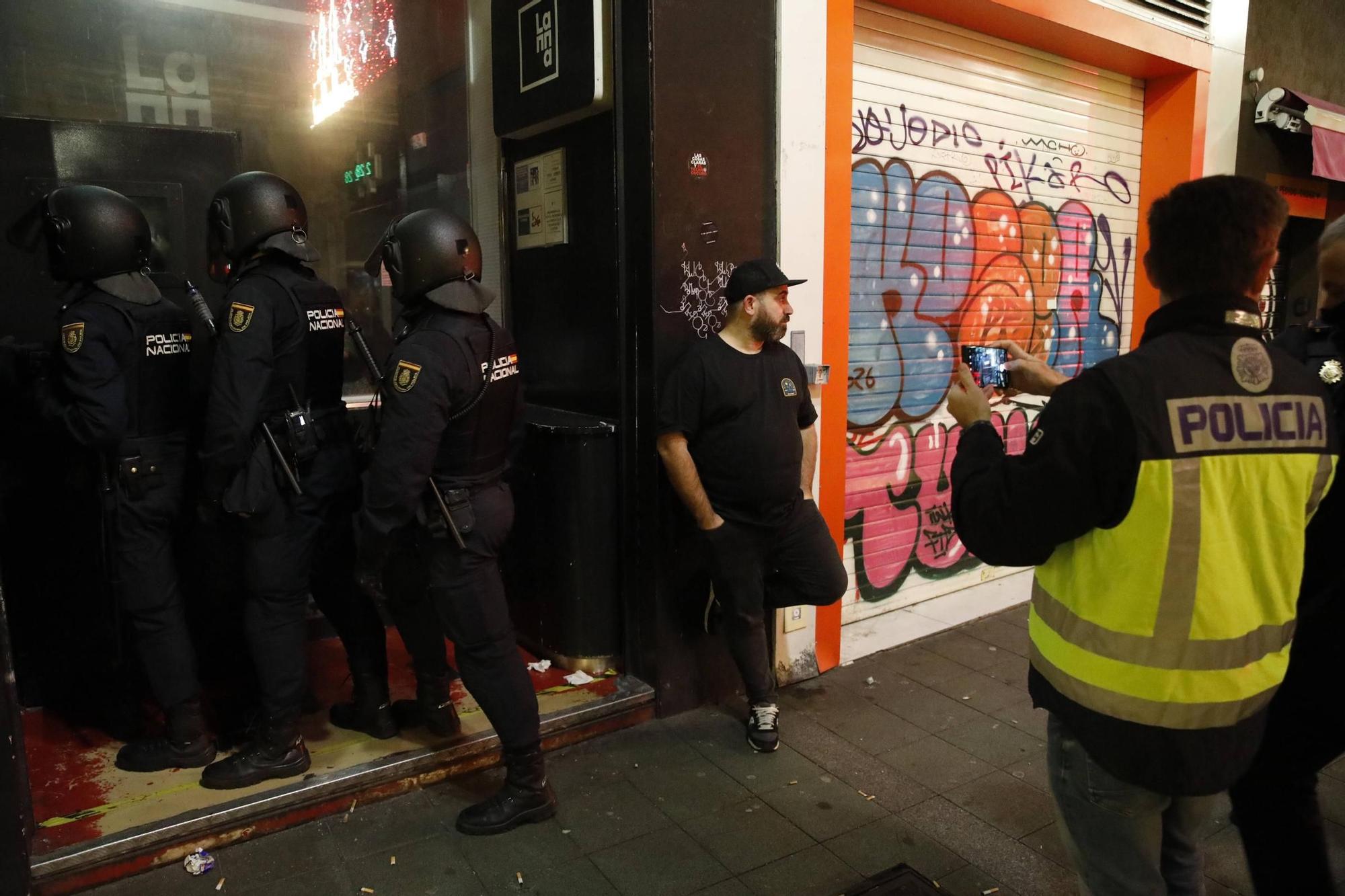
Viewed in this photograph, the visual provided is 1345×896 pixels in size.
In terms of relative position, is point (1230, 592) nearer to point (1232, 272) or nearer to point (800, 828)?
point (1232, 272)

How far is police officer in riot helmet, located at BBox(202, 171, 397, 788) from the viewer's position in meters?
3.17

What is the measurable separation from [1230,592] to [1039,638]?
1.32ft

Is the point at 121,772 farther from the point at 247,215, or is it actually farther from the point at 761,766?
the point at 761,766

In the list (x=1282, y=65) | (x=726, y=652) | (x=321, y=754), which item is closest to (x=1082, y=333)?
(x=1282, y=65)

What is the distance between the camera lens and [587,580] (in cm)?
425

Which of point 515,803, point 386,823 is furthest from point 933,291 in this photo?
point 386,823

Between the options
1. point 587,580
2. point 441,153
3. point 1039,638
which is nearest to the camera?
point 1039,638

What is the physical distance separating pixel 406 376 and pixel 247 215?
0.96 m

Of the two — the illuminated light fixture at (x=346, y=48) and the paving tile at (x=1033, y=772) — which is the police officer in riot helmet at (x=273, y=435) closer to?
the illuminated light fixture at (x=346, y=48)

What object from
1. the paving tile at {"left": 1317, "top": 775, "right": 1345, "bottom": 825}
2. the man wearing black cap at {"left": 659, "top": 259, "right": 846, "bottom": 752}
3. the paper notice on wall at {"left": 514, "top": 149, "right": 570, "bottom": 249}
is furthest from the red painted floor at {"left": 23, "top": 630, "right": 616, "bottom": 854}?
the paving tile at {"left": 1317, "top": 775, "right": 1345, "bottom": 825}

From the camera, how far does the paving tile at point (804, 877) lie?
2.95m

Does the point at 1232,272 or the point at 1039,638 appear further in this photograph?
the point at 1039,638

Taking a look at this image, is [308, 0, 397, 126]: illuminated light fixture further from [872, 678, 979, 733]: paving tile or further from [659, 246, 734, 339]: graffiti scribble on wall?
[872, 678, 979, 733]: paving tile

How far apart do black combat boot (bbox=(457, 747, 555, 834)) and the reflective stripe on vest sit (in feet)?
6.68
